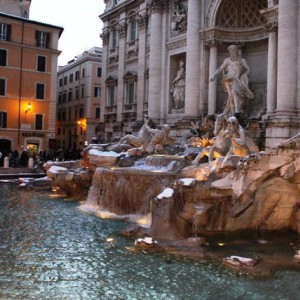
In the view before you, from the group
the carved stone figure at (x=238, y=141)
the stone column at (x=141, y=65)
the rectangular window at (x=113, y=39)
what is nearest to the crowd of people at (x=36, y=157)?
the stone column at (x=141, y=65)

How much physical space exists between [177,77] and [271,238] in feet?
47.7

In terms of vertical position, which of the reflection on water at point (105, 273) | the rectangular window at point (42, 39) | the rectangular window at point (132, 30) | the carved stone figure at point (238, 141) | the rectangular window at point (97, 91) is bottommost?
the reflection on water at point (105, 273)

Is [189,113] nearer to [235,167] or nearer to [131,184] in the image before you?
[131,184]

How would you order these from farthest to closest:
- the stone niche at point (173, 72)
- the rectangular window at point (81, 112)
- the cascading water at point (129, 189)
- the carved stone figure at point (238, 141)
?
the rectangular window at point (81, 112)
the stone niche at point (173, 72)
the cascading water at point (129, 189)
the carved stone figure at point (238, 141)

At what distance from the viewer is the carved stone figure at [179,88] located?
23203mm

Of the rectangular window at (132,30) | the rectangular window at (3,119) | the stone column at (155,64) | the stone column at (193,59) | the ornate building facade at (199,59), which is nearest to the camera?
the ornate building facade at (199,59)

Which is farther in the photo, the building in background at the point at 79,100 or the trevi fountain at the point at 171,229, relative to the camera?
the building in background at the point at 79,100

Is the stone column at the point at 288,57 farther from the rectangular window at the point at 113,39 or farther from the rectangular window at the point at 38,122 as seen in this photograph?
the rectangular window at the point at 38,122

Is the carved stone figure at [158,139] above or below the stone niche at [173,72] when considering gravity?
below

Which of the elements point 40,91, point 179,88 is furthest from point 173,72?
point 40,91

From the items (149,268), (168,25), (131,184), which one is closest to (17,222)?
(131,184)

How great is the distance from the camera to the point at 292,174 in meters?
10.2

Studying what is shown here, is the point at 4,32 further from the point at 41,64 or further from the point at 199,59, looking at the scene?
the point at 199,59

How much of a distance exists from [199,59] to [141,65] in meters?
6.32
